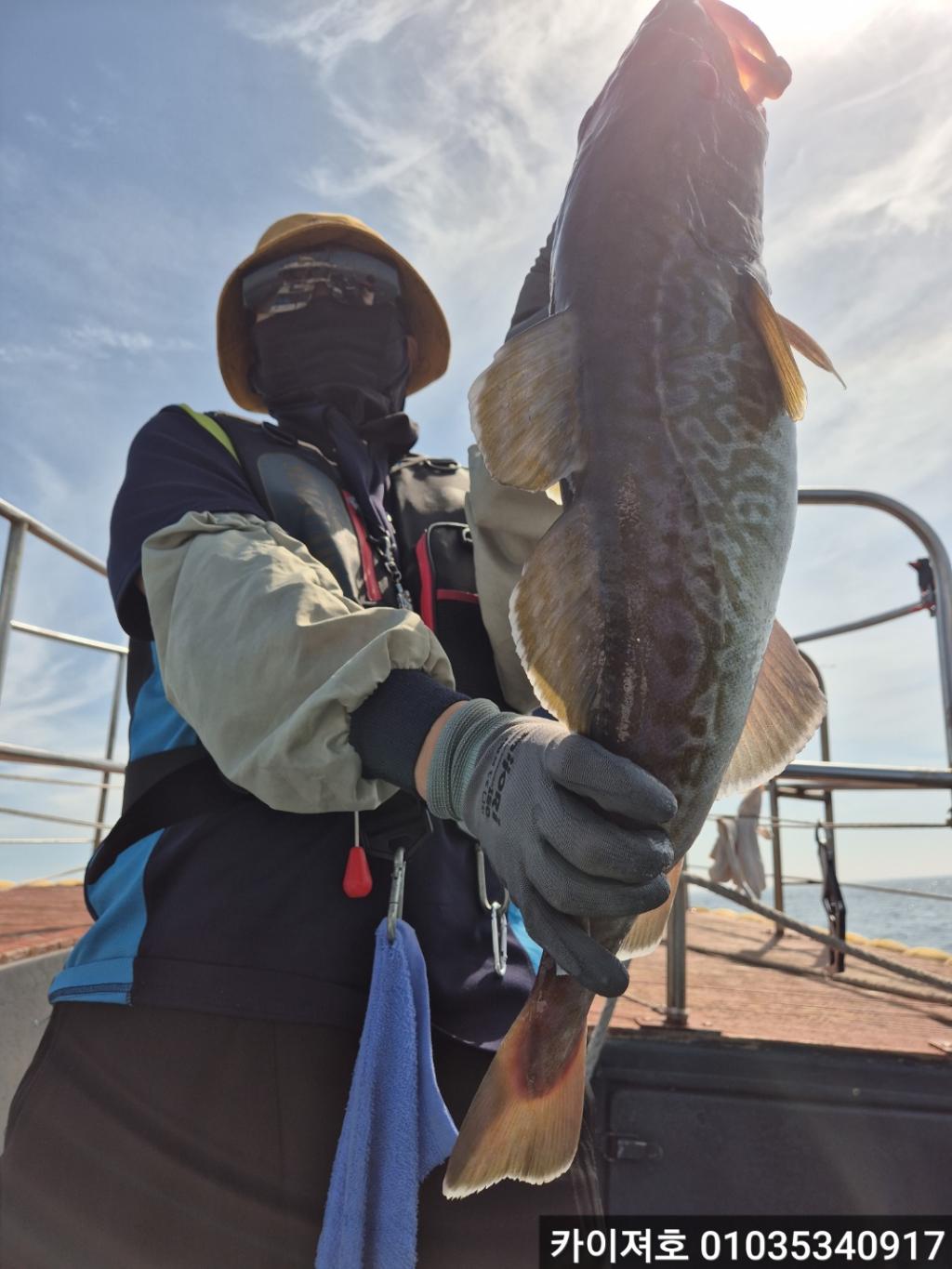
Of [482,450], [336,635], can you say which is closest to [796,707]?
[482,450]

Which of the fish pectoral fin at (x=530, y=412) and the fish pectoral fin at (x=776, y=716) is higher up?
the fish pectoral fin at (x=530, y=412)

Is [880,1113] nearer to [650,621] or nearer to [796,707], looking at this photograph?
[796,707]

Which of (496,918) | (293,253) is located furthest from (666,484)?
(293,253)

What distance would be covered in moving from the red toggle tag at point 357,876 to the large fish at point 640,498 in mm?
626

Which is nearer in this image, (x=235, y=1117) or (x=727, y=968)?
(x=235, y=1117)

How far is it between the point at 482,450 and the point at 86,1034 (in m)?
1.49

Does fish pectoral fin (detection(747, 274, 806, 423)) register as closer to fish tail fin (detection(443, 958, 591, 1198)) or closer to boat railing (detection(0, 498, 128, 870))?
fish tail fin (detection(443, 958, 591, 1198))

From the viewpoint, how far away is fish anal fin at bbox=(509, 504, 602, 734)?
46.2 inches

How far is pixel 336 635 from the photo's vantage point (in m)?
1.43

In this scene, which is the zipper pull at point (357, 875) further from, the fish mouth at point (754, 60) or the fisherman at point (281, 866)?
the fish mouth at point (754, 60)

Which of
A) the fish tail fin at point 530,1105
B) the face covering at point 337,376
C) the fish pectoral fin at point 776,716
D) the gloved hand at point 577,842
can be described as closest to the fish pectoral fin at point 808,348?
the fish pectoral fin at point 776,716

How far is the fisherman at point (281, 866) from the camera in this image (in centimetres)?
129

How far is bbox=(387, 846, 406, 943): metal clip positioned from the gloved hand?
61 cm

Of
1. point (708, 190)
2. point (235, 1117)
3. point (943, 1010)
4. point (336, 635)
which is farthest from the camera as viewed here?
point (943, 1010)
